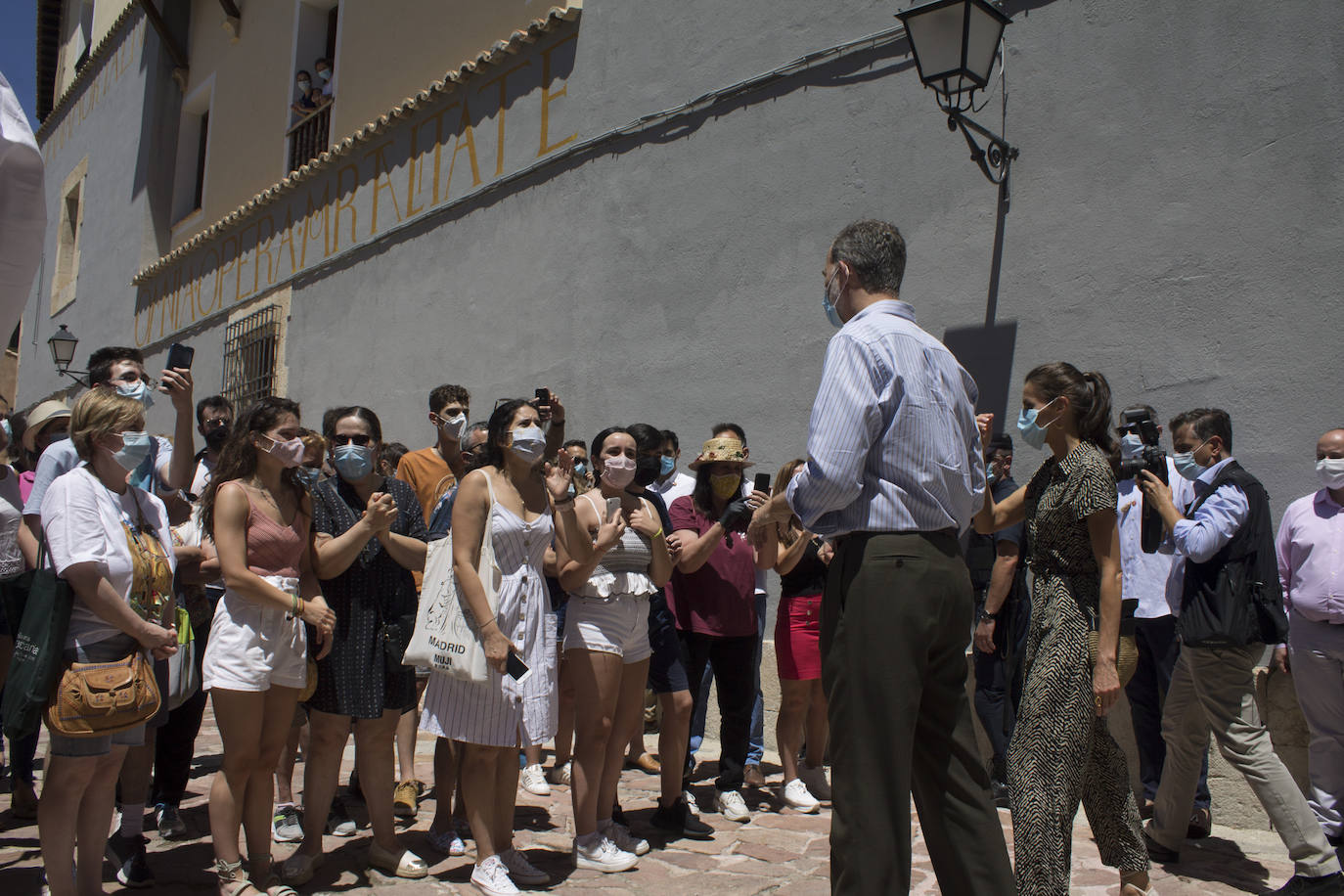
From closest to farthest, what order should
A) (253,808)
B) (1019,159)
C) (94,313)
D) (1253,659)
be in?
(253,808), (1253,659), (1019,159), (94,313)

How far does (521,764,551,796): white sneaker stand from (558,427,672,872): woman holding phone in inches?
41.0

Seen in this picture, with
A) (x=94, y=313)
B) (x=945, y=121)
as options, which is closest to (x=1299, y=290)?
(x=945, y=121)

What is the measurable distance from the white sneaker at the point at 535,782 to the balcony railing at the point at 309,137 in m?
9.53

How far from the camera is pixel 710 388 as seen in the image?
307 inches

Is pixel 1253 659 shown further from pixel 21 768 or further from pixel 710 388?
pixel 21 768

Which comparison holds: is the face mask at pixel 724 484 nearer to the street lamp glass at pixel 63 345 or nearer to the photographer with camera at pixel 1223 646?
the photographer with camera at pixel 1223 646

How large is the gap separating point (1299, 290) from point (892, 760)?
12.6ft

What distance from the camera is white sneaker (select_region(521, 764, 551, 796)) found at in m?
5.65

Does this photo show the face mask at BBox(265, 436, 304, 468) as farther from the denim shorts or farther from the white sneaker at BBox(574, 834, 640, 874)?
the white sneaker at BBox(574, 834, 640, 874)

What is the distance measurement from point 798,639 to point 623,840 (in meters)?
1.48

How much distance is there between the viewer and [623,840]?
458 cm

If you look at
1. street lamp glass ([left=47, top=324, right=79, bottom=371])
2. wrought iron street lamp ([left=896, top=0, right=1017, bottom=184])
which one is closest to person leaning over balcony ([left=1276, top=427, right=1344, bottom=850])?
wrought iron street lamp ([left=896, top=0, right=1017, bottom=184])

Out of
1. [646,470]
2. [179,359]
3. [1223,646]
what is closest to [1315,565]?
[1223,646]

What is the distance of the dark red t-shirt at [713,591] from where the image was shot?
5.31m
